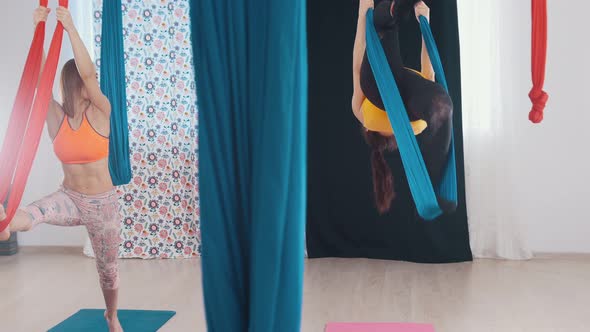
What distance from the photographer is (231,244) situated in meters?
1.49

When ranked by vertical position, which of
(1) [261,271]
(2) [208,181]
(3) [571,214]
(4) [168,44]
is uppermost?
(4) [168,44]

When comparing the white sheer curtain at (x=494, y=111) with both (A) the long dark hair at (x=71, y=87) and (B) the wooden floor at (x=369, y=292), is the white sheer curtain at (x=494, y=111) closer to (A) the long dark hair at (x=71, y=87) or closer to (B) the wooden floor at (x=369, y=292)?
(B) the wooden floor at (x=369, y=292)

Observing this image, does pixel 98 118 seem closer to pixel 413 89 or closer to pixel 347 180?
pixel 413 89

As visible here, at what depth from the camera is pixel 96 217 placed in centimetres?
291

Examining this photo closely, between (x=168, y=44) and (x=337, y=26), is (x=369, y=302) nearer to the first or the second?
(x=337, y=26)

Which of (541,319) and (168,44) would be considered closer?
(541,319)

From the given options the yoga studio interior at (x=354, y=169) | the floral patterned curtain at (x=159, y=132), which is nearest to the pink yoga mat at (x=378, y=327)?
the yoga studio interior at (x=354, y=169)

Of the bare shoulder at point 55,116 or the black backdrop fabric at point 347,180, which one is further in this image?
the black backdrop fabric at point 347,180

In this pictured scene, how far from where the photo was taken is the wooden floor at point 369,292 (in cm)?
395

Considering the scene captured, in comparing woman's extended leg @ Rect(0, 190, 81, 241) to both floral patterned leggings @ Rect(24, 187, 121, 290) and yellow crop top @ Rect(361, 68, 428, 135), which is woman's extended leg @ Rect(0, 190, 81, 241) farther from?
yellow crop top @ Rect(361, 68, 428, 135)

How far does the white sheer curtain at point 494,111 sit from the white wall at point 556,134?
2 centimetres

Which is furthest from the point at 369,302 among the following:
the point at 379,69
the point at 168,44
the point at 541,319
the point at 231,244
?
the point at 231,244

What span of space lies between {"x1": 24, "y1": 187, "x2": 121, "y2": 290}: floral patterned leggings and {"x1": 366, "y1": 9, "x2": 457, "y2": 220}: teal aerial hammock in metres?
1.27

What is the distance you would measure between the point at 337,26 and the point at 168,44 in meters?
1.34
